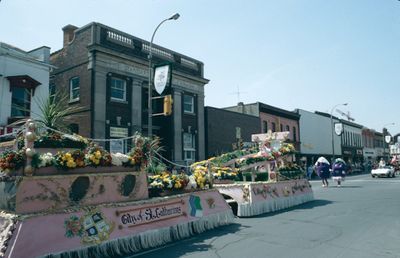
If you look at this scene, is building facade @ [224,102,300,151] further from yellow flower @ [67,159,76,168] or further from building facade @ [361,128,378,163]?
building facade @ [361,128,378,163]

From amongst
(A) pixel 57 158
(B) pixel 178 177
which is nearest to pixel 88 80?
(B) pixel 178 177

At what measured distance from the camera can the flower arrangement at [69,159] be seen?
592 cm

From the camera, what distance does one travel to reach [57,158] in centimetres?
592

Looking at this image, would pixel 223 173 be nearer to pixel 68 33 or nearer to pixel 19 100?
pixel 19 100

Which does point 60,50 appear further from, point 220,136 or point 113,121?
point 220,136

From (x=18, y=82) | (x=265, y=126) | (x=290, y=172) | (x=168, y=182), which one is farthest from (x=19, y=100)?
(x=265, y=126)

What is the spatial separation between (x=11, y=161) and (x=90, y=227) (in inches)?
69.9

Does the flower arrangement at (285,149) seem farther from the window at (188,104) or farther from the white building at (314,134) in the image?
the white building at (314,134)

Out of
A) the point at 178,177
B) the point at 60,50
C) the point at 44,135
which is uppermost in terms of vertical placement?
the point at 60,50

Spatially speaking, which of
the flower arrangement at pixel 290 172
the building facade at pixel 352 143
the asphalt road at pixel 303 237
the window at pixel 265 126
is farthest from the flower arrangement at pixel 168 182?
the building facade at pixel 352 143

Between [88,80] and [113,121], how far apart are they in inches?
108

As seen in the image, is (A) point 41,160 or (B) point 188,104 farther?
(B) point 188,104

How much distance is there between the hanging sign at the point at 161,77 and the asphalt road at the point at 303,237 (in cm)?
717

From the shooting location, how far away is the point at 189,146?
24.4 meters
